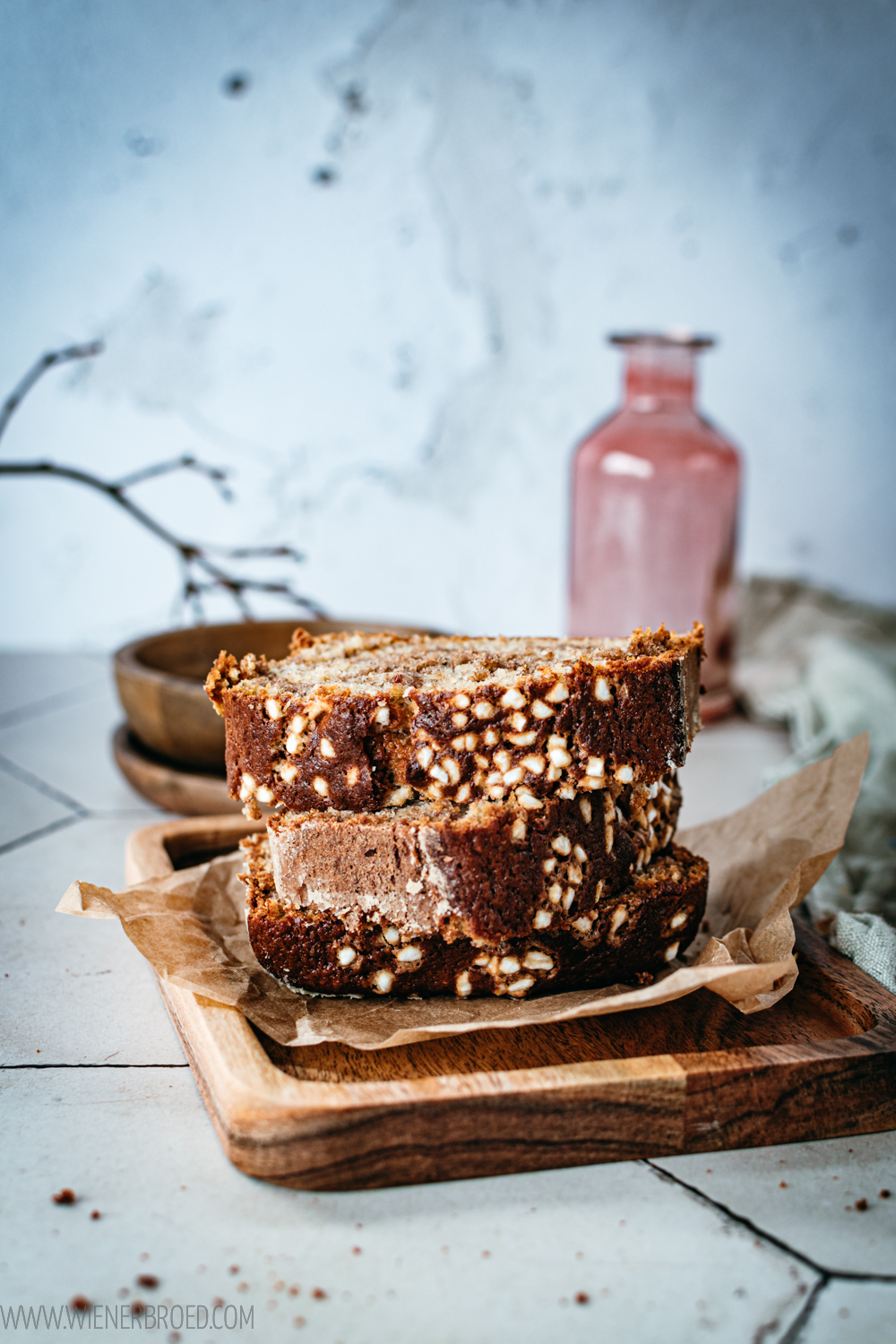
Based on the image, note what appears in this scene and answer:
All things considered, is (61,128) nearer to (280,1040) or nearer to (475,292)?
(475,292)

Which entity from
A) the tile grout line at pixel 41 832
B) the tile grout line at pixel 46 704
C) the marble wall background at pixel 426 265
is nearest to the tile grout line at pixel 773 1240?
the tile grout line at pixel 41 832

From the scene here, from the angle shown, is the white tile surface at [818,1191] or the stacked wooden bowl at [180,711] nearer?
the white tile surface at [818,1191]

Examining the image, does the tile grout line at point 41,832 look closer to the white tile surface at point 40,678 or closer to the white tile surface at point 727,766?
the white tile surface at point 40,678

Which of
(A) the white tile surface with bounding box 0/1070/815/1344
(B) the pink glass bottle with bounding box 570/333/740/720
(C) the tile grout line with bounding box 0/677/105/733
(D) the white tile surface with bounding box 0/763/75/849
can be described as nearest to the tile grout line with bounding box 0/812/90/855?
(D) the white tile surface with bounding box 0/763/75/849

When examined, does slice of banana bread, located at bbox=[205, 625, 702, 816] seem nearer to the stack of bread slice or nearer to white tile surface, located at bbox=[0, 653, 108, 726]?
the stack of bread slice

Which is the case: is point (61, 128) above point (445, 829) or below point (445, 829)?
above

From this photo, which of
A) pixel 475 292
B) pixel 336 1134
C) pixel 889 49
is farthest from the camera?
pixel 475 292

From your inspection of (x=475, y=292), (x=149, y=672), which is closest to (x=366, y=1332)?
(x=149, y=672)
